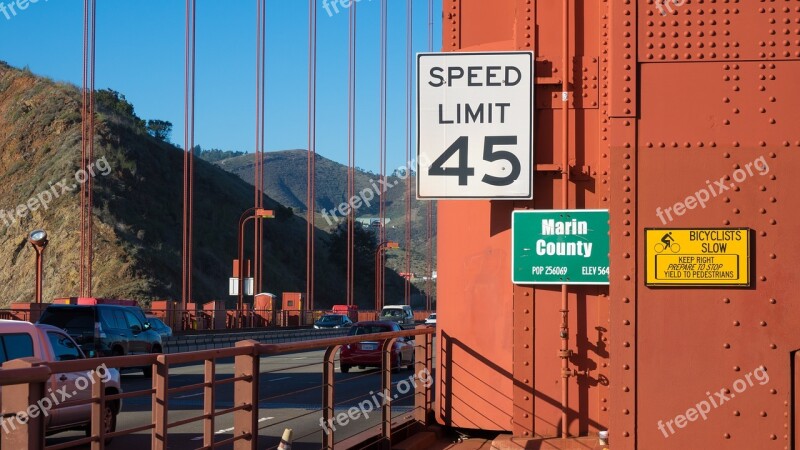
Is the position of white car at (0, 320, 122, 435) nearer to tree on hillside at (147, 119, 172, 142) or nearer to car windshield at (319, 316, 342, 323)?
car windshield at (319, 316, 342, 323)

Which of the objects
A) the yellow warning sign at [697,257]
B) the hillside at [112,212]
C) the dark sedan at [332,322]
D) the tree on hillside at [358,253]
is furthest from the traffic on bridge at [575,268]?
the tree on hillside at [358,253]

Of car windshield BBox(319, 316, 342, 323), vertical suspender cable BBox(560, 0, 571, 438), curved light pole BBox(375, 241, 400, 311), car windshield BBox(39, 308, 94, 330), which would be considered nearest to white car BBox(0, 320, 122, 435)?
vertical suspender cable BBox(560, 0, 571, 438)

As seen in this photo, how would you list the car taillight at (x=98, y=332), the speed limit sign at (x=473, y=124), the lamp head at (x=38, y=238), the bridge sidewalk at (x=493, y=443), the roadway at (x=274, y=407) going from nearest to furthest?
the bridge sidewalk at (x=493, y=443)
the speed limit sign at (x=473, y=124)
the roadway at (x=274, y=407)
the car taillight at (x=98, y=332)
the lamp head at (x=38, y=238)

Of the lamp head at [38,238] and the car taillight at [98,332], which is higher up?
the lamp head at [38,238]

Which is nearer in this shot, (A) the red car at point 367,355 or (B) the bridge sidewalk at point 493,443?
(B) the bridge sidewalk at point 493,443

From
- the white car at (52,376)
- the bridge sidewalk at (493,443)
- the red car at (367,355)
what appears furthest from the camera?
the red car at (367,355)

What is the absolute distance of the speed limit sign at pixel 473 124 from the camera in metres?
10.2

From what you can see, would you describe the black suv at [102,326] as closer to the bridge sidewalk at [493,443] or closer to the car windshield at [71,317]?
the car windshield at [71,317]

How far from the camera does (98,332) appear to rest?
25734 millimetres

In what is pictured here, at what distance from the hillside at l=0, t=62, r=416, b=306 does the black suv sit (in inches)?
2066

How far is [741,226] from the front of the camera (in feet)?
20.0

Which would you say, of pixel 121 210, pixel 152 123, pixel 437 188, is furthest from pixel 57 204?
pixel 437 188

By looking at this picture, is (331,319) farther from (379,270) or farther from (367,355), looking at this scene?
(367,355)

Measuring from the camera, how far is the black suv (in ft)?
83.6
